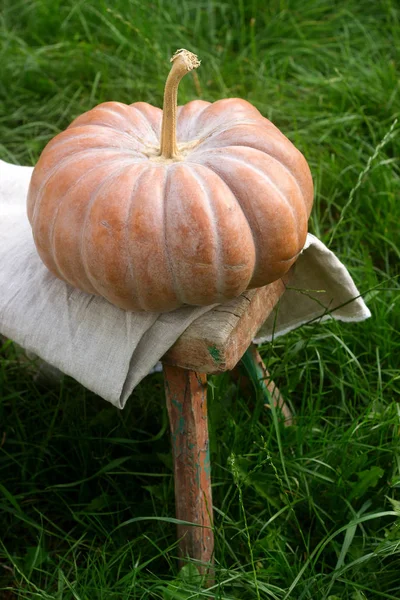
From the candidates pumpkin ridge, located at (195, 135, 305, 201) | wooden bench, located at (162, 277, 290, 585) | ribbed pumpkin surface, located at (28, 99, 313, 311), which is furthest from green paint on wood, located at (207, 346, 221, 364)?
pumpkin ridge, located at (195, 135, 305, 201)

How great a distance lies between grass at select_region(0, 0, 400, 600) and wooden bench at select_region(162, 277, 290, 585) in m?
0.06

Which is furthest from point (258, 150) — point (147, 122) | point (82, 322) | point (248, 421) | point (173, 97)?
point (248, 421)

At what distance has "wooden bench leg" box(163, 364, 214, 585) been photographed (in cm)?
166

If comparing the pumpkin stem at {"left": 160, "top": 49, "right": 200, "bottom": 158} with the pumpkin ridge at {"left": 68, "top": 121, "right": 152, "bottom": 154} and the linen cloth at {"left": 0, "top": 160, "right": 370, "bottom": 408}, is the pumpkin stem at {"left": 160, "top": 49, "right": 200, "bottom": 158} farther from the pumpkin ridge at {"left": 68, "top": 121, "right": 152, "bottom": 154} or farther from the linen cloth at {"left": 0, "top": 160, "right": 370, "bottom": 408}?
the linen cloth at {"left": 0, "top": 160, "right": 370, "bottom": 408}

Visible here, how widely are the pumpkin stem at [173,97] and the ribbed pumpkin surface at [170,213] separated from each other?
3cm

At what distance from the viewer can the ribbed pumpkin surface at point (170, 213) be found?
4.65ft

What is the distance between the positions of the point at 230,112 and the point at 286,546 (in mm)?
1027

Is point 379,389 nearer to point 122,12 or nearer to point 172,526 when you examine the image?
point 172,526

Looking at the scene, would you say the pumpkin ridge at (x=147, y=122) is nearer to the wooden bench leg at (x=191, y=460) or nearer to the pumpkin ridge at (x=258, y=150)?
the pumpkin ridge at (x=258, y=150)

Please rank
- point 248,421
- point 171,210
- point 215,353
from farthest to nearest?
point 248,421
point 215,353
point 171,210

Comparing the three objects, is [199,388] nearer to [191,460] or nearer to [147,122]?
[191,460]

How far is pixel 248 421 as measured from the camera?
2080 millimetres

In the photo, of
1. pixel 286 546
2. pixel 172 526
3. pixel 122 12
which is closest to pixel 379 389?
pixel 286 546

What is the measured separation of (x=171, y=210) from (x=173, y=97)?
0.81 feet
